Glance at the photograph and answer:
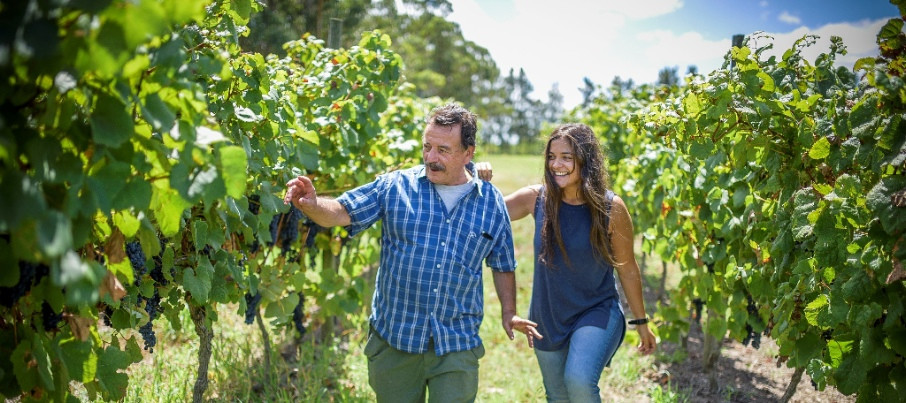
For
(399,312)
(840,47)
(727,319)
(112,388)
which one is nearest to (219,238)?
(112,388)

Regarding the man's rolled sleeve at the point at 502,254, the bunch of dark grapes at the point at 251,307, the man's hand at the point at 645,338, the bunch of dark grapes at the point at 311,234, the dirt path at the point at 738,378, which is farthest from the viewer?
the dirt path at the point at 738,378

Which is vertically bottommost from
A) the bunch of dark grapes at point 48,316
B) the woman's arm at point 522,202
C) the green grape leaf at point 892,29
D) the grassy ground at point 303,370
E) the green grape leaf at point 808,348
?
the grassy ground at point 303,370

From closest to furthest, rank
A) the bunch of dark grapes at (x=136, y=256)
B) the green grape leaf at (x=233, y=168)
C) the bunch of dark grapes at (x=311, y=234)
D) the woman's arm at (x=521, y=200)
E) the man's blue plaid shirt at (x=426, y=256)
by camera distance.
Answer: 1. the green grape leaf at (x=233, y=168)
2. the bunch of dark grapes at (x=136, y=256)
3. the man's blue plaid shirt at (x=426, y=256)
4. the woman's arm at (x=521, y=200)
5. the bunch of dark grapes at (x=311, y=234)

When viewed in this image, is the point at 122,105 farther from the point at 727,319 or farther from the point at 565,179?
the point at 727,319

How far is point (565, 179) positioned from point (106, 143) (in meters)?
2.06

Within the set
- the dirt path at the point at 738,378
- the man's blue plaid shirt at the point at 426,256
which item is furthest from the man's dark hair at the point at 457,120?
the dirt path at the point at 738,378

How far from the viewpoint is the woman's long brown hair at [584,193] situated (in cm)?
277

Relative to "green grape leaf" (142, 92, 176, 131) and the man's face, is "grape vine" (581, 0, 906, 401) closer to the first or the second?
the man's face

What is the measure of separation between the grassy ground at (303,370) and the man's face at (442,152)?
54 cm

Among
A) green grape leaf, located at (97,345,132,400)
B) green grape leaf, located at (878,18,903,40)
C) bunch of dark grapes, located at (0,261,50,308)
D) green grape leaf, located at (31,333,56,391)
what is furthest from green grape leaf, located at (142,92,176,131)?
green grape leaf, located at (878,18,903,40)

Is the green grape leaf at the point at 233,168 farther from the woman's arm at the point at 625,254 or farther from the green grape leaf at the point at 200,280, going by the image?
the woman's arm at the point at 625,254

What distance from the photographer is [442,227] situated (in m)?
2.59

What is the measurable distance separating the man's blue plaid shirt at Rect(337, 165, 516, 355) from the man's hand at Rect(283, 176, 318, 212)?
20cm

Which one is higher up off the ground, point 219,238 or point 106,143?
point 106,143
